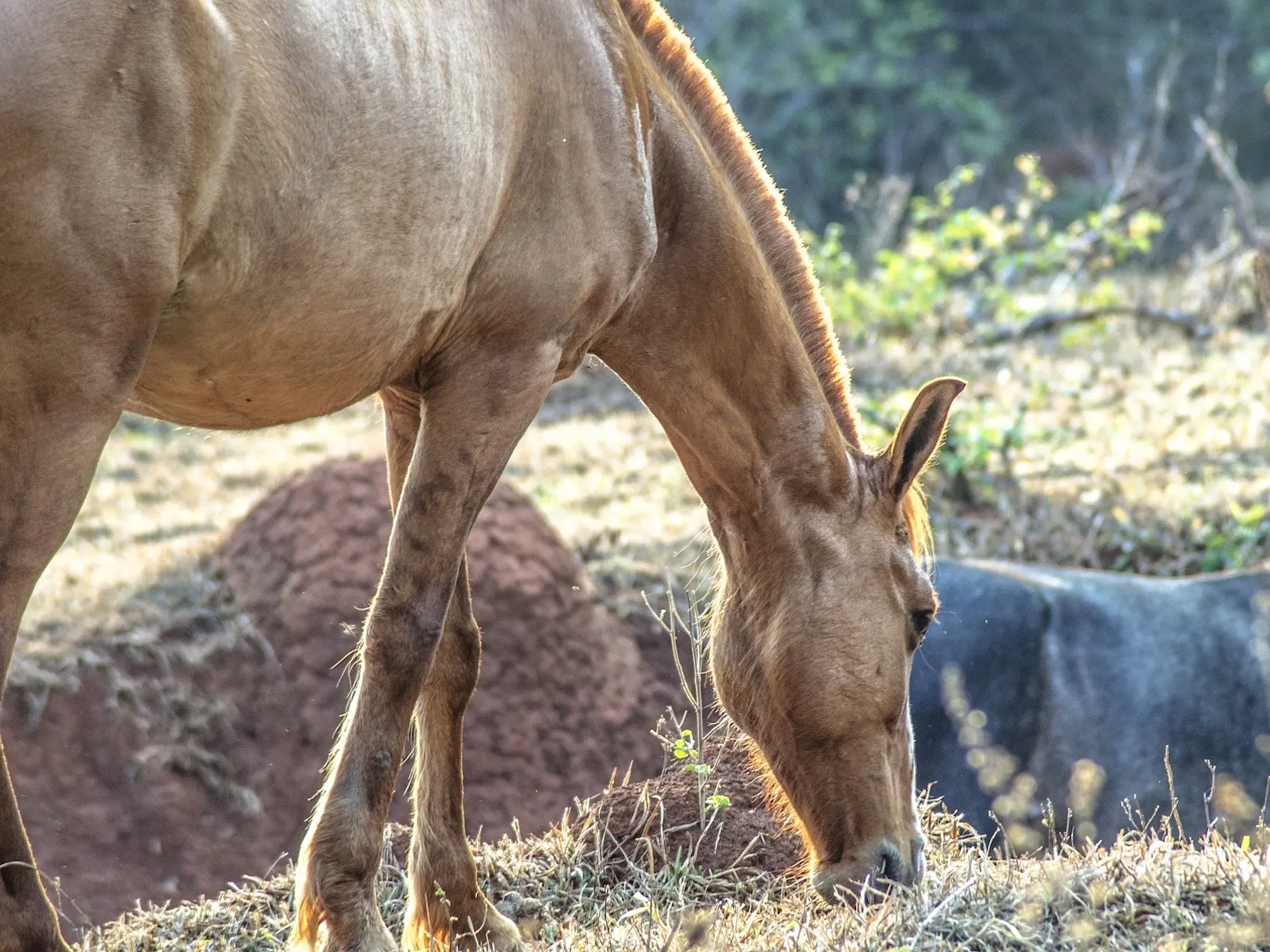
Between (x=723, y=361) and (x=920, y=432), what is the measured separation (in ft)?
1.64

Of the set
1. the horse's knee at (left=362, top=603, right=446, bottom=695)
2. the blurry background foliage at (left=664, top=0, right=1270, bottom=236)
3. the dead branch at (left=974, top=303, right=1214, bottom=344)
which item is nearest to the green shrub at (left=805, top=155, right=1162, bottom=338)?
the dead branch at (left=974, top=303, right=1214, bottom=344)

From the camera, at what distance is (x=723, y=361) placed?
329 centimetres

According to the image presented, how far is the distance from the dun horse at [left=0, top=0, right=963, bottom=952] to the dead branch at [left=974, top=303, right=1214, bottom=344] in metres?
5.16

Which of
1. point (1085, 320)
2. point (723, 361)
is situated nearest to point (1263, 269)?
point (1085, 320)

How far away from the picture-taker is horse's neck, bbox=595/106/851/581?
3215 millimetres

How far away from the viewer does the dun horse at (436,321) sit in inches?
83.0

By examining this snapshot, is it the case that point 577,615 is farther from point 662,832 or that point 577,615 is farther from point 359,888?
point 359,888

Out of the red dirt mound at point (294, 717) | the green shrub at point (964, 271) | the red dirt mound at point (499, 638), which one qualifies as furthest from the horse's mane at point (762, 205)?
the green shrub at point (964, 271)

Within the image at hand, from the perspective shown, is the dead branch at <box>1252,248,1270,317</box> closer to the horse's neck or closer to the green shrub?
the green shrub

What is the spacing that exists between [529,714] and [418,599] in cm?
263

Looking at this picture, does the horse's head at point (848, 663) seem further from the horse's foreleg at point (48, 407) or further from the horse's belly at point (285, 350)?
the horse's foreleg at point (48, 407)

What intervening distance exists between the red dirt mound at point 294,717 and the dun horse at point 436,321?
1776 mm

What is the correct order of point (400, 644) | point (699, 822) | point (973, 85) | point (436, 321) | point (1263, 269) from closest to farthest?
point (436, 321)
point (400, 644)
point (699, 822)
point (1263, 269)
point (973, 85)

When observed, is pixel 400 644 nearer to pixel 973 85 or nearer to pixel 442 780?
pixel 442 780
